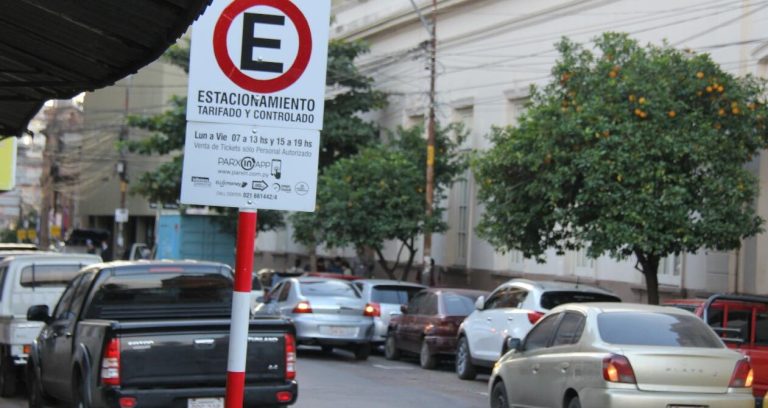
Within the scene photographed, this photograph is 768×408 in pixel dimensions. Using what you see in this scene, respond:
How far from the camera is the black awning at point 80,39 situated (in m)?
7.42

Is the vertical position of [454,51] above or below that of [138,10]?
above

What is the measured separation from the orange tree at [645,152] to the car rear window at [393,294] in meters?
3.91

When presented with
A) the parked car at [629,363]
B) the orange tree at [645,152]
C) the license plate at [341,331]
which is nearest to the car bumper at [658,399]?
the parked car at [629,363]

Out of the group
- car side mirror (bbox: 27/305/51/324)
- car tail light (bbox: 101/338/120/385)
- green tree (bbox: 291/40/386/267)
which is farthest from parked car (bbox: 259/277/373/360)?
green tree (bbox: 291/40/386/267)

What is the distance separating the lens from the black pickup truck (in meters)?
9.66

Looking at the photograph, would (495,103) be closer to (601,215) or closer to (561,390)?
(601,215)

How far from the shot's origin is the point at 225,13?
5574 millimetres

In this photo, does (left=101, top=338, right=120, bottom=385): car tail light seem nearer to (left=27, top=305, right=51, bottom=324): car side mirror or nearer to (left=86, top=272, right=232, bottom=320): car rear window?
(left=86, top=272, right=232, bottom=320): car rear window

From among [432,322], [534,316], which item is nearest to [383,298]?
[432,322]

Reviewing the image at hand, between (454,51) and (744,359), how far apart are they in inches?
944

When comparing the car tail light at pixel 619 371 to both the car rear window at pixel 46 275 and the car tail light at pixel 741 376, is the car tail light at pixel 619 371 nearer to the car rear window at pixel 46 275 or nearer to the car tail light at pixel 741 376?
the car tail light at pixel 741 376

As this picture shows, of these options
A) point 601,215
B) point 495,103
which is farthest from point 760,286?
point 495,103

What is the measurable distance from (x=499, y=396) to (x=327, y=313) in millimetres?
9048

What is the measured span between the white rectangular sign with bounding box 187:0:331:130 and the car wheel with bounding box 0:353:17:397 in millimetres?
10258
